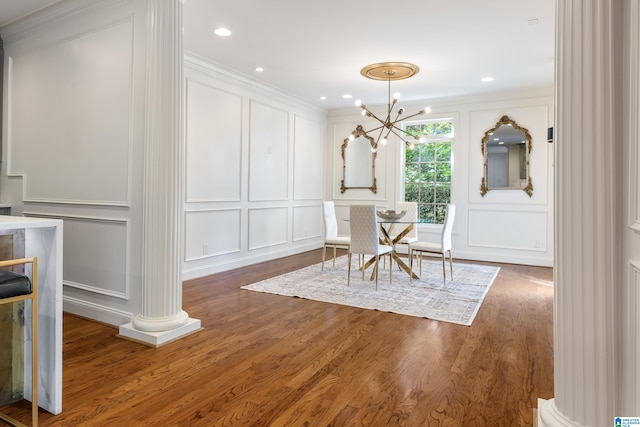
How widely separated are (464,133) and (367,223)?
3278 millimetres

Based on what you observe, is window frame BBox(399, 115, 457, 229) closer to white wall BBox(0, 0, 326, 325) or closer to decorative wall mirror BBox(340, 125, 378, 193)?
decorative wall mirror BBox(340, 125, 378, 193)

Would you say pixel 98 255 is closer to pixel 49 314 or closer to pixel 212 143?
pixel 49 314

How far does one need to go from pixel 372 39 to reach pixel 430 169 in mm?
3389

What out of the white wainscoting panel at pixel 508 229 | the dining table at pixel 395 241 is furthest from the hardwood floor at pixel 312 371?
the white wainscoting panel at pixel 508 229

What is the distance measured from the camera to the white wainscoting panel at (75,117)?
3.00 m

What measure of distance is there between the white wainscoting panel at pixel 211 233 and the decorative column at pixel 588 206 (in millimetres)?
4202

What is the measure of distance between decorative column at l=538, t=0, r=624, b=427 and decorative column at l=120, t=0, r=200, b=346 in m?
2.42

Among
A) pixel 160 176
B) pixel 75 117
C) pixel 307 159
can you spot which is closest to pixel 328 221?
pixel 307 159

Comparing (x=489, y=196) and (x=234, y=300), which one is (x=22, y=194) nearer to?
(x=234, y=300)

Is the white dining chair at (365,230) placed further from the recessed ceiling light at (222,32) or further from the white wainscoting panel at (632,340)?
the white wainscoting panel at (632,340)

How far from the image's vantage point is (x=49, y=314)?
183 cm

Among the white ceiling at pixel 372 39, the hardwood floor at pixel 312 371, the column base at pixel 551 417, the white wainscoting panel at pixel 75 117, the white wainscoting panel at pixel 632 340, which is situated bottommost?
the hardwood floor at pixel 312 371

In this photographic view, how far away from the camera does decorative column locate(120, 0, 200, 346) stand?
274 centimetres

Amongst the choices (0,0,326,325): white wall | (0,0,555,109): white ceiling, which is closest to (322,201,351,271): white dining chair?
(0,0,326,325): white wall
